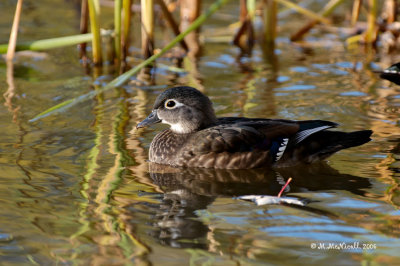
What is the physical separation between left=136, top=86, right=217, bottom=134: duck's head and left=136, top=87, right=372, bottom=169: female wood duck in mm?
110

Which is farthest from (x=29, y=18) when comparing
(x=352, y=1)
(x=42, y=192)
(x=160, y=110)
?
(x=42, y=192)

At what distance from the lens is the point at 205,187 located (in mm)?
5918

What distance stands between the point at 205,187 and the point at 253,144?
0.78 meters

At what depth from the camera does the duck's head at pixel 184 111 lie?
6832mm

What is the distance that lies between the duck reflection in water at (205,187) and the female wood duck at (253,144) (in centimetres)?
9

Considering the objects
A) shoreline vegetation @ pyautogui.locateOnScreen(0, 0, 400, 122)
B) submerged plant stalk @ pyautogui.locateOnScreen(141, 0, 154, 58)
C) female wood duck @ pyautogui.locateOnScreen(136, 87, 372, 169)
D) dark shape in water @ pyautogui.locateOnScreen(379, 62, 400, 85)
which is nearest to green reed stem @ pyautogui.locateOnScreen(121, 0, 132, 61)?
shoreline vegetation @ pyautogui.locateOnScreen(0, 0, 400, 122)

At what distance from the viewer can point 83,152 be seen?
6676 millimetres

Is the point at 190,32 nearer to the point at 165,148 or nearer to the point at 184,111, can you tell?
the point at 184,111

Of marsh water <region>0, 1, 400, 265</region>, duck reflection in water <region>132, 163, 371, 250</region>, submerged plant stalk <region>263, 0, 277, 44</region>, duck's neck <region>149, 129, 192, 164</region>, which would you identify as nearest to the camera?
marsh water <region>0, 1, 400, 265</region>

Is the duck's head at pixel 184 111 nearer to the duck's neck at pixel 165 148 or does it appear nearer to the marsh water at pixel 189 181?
the duck's neck at pixel 165 148

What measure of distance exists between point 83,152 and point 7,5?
873 cm

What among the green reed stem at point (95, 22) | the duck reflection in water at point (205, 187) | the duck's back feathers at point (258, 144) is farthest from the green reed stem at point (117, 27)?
the duck reflection in water at point (205, 187)

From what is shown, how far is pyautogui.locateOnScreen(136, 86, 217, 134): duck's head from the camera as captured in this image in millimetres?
6832

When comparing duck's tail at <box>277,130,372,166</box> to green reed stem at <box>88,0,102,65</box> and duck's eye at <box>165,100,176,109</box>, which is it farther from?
green reed stem at <box>88,0,102,65</box>
